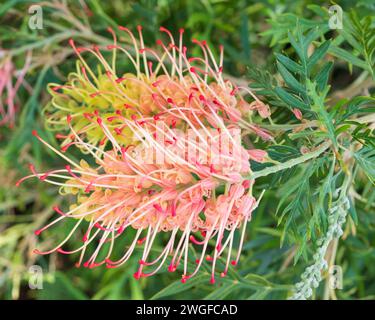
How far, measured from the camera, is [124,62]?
1.12 metres

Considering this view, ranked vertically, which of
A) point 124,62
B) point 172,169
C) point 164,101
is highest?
point 124,62

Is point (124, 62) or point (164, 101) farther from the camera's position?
point (124, 62)

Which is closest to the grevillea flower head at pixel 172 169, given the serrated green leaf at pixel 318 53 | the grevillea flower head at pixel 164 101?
the grevillea flower head at pixel 164 101

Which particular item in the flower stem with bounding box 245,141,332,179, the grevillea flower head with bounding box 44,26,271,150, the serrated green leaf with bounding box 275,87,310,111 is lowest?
the flower stem with bounding box 245,141,332,179

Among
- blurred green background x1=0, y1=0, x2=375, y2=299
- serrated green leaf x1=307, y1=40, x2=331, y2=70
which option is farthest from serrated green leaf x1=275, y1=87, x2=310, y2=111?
blurred green background x1=0, y1=0, x2=375, y2=299

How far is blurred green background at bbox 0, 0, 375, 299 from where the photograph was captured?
3.43 feet

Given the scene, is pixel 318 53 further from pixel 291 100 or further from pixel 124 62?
pixel 124 62

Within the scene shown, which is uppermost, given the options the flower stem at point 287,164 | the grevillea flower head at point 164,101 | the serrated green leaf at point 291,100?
the grevillea flower head at point 164,101

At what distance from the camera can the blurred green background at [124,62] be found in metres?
1.05

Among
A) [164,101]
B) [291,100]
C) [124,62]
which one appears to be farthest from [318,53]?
[124,62]

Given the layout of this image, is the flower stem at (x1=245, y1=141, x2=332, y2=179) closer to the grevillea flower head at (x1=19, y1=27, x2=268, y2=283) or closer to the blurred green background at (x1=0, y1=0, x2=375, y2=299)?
the grevillea flower head at (x1=19, y1=27, x2=268, y2=283)

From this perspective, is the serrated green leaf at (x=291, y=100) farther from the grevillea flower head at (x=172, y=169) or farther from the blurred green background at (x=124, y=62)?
the blurred green background at (x=124, y=62)
